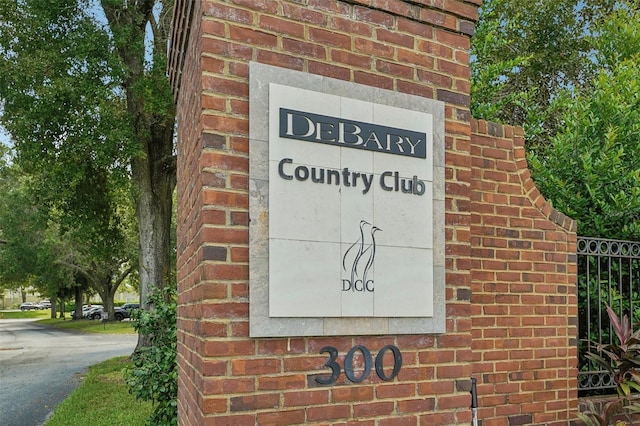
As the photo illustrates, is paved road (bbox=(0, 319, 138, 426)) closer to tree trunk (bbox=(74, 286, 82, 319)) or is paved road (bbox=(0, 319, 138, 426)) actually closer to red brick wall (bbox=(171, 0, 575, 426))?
red brick wall (bbox=(171, 0, 575, 426))

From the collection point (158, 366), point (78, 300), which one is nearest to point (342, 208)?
point (158, 366)

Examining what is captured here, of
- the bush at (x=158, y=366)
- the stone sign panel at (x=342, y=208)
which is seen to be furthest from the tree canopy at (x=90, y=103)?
the stone sign panel at (x=342, y=208)

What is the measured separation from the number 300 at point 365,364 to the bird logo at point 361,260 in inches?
12.0

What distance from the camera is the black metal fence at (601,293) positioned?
4973 millimetres

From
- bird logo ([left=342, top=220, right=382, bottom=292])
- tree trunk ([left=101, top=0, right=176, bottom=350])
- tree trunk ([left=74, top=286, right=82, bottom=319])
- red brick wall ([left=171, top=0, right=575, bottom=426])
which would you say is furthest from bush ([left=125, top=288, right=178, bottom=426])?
tree trunk ([left=74, top=286, right=82, bottom=319])

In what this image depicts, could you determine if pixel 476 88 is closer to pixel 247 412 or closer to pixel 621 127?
pixel 621 127

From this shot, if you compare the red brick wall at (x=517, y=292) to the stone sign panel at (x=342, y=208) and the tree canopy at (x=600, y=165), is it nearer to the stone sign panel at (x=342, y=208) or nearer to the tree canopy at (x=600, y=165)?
the stone sign panel at (x=342, y=208)

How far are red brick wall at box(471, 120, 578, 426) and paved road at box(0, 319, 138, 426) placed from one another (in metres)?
7.23

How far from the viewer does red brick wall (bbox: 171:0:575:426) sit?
9.01 ft

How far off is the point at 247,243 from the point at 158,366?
348cm

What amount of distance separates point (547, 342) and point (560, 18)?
38.3 ft

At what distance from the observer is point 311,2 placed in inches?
120

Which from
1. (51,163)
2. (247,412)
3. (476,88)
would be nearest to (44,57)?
(51,163)

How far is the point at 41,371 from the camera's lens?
14.4 metres
